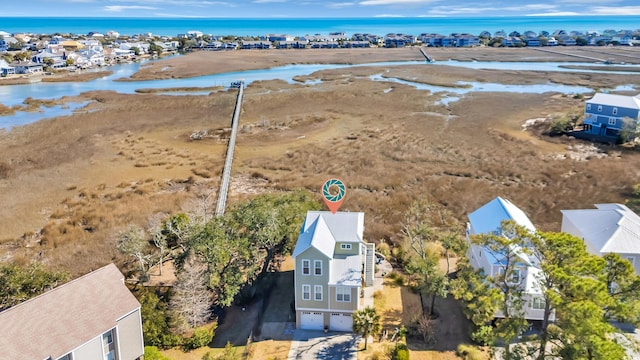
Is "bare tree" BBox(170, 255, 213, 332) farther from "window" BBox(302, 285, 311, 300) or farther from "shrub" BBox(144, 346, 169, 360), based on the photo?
"window" BBox(302, 285, 311, 300)

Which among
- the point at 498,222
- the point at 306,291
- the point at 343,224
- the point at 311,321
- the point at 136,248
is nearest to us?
the point at 306,291

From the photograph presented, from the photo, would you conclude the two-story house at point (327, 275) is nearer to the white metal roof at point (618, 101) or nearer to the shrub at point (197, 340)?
the shrub at point (197, 340)

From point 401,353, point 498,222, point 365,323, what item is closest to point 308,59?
point 498,222

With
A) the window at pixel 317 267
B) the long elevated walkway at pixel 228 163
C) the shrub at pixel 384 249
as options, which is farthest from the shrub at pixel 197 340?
the shrub at pixel 384 249

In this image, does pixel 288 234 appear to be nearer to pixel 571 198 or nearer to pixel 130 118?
pixel 571 198

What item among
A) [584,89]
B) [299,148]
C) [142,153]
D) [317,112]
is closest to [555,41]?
[584,89]

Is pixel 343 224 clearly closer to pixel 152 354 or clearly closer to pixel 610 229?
pixel 152 354
